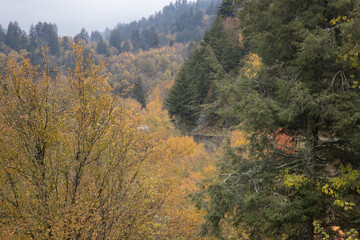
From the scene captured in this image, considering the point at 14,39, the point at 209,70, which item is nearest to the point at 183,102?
the point at 209,70

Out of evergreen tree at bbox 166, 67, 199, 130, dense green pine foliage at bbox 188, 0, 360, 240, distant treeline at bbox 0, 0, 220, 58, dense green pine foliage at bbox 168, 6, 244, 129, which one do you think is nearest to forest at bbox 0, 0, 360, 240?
Answer: dense green pine foliage at bbox 188, 0, 360, 240

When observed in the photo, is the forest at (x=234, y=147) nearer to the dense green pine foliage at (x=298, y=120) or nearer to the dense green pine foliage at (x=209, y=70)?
the dense green pine foliage at (x=298, y=120)

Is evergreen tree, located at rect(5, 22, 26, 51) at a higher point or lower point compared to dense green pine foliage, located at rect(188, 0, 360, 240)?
higher

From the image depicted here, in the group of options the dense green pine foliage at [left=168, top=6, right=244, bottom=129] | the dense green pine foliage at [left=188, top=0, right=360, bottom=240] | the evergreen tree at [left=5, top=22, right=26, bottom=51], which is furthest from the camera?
the evergreen tree at [left=5, top=22, right=26, bottom=51]

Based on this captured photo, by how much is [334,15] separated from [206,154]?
23.6 metres

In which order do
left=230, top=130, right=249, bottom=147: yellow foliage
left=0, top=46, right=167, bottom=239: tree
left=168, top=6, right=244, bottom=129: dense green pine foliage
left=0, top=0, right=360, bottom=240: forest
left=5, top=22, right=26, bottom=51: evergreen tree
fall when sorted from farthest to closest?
left=5, top=22, right=26, bottom=51: evergreen tree
left=168, top=6, right=244, bottom=129: dense green pine foliage
left=230, top=130, right=249, bottom=147: yellow foliage
left=0, top=46, right=167, bottom=239: tree
left=0, top=0, right=360, bottom=240: forest

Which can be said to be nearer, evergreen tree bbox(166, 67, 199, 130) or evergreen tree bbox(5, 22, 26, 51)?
evergreen tree bbox(166, 67, 199, 130)

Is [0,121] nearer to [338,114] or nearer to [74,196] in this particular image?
[74,196]

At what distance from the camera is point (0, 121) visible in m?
8.58

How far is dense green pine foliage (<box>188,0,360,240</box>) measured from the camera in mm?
5387

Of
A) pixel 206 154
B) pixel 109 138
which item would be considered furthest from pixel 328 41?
pixel 206 154

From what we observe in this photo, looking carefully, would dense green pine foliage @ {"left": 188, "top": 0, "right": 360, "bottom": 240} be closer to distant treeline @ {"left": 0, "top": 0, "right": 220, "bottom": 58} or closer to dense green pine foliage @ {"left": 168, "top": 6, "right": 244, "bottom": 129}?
dense green pine foliage @ {"left": 168, "top": 6, "right": 244, "bottom": 129}

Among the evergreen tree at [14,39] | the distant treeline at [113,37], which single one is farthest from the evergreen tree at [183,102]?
the evergreen tree at [14,39]

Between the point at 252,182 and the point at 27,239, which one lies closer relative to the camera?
the point at 252,182
